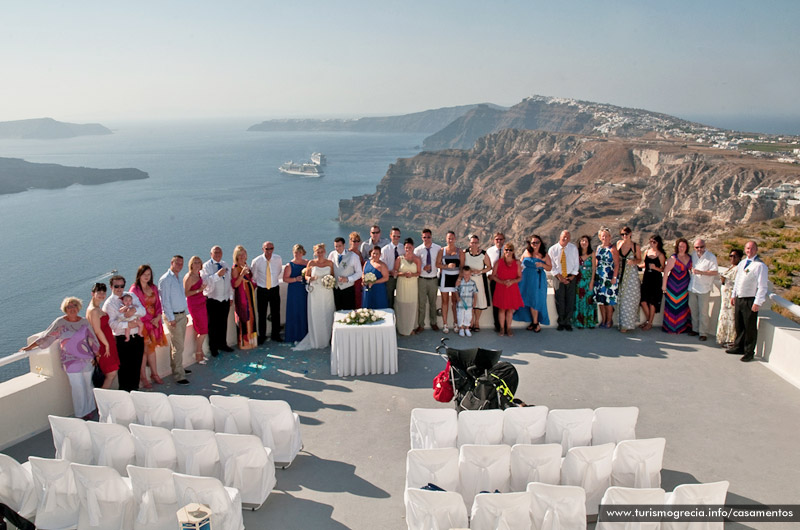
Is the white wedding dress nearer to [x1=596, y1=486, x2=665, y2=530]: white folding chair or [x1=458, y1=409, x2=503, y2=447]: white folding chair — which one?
[x1=458, y1=409, x2=503, y2=447]: white folding chair

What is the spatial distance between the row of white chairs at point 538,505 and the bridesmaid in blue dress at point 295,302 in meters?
5.21

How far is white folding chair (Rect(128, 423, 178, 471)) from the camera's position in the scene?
4.82 m

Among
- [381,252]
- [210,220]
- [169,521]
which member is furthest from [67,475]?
[210,220]

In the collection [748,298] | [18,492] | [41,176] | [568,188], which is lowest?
[41,176]

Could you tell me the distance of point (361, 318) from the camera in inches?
314

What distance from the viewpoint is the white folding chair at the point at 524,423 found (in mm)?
5078

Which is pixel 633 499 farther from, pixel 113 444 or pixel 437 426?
pixel 113 444

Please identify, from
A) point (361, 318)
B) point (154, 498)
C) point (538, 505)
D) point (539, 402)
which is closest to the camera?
point (538, 505)

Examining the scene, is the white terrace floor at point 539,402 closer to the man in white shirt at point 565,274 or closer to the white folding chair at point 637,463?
the man in white shirt at point 565,274

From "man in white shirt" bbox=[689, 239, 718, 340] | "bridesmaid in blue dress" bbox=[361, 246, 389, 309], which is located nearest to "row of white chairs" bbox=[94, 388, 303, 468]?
"bridesmaid in blue dress" bbox=[361, 246, 389, 309]

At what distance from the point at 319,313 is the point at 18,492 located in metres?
4.58

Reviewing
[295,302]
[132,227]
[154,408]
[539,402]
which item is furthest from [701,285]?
[132,227]

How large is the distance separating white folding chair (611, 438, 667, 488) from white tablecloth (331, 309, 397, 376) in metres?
3.67

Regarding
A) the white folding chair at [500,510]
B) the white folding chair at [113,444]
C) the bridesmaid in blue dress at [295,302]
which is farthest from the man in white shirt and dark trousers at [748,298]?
the white folding chair at [113,444]
